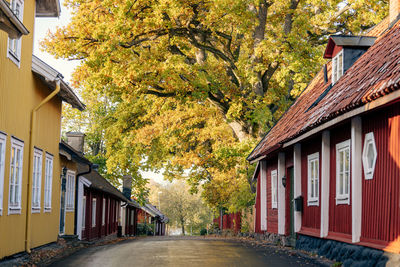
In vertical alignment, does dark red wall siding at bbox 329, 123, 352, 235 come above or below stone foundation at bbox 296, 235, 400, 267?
above

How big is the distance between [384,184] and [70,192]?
14173mm

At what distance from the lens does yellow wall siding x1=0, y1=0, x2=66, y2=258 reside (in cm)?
1299

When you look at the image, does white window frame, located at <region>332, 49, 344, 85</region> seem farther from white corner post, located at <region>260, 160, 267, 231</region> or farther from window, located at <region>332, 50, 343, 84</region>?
white corner post, located at <region>260, 160, 267, 231</region>

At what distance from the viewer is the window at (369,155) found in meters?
11.5

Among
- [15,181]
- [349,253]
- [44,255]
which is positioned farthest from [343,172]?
[44,255]

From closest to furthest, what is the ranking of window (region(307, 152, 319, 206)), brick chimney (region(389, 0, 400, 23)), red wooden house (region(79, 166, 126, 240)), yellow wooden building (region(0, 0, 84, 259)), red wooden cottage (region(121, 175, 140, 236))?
yellow wooden building (region(0, 0, 84, 259)), brick chimney (region(389, 0, 400, 23)), window (region(307, 152, 319, 206)), red wooden house (region(79, 166, 126, 240)), red wooden cottage (region(121, 175, 140, 236))

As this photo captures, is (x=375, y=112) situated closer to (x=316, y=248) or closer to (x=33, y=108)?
(x=316, y=248)

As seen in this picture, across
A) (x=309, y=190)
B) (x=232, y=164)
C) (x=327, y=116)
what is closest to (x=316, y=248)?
(x=309, y=190)

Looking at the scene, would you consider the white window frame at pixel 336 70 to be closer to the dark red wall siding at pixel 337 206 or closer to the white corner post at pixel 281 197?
the dark red wall siding at pixel 337 206

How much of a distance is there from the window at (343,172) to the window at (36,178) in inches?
299

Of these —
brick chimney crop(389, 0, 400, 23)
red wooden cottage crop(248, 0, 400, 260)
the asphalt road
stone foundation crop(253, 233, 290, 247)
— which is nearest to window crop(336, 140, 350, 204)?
red wooden cottage crop(248, 0, 400, 260)

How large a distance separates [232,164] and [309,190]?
1491 centimetres

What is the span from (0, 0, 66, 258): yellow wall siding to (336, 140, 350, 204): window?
715 cm

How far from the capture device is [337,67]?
17.1m
